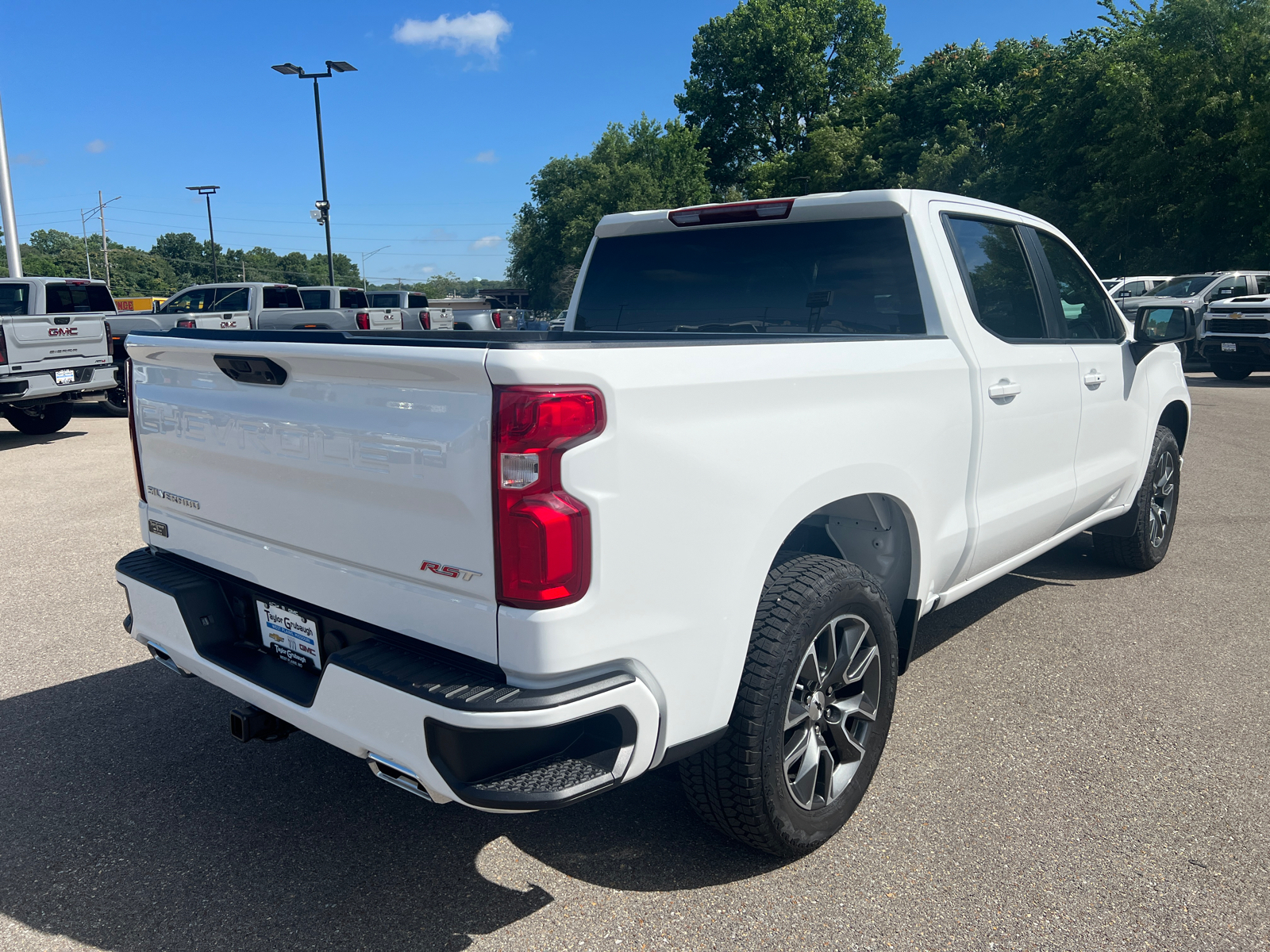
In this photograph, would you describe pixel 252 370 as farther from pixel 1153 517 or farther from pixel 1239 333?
pixel 1239 333

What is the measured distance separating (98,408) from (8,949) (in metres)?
14.5

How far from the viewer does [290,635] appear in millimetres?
2586

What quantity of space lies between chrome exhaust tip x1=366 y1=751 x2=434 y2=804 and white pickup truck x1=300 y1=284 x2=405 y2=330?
16868 mm

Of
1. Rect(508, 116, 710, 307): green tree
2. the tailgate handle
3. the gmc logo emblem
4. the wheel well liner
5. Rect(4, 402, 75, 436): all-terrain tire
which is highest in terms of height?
Rect(508, 116, 710, 307): green tree

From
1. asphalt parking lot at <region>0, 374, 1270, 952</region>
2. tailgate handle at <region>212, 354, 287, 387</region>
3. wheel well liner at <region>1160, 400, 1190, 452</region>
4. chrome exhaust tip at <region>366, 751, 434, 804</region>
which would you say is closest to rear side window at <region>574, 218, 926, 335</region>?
asphalt parking lot at <region>0, 374, 1270, 952</region>

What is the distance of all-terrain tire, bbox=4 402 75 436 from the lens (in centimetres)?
1166

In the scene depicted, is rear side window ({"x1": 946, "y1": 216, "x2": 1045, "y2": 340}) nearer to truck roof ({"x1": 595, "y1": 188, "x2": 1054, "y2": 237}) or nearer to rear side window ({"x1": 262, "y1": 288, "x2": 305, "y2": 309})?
truck roof ({"x1": 595, "y1": 188, "x2": 1054, "y2": 237})

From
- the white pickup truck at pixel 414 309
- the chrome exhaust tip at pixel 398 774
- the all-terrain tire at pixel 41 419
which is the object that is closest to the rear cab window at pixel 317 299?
the white pickup truck at pixel 414 309

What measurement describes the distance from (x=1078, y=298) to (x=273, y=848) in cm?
414

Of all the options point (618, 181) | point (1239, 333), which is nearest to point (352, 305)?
point (1239, 333)

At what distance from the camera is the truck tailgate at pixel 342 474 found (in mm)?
2035

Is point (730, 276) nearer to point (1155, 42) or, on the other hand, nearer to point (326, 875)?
point (326, 875)

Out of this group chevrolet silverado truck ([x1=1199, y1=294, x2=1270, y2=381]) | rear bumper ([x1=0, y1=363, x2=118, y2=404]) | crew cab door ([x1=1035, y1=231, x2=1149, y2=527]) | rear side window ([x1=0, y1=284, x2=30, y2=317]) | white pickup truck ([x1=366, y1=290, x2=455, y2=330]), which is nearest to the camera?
crew cab door ([x1=1035, y1=231, x2=1149, y2=527])

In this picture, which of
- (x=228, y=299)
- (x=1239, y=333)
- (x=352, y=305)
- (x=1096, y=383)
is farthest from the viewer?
(x=352, y=305)
